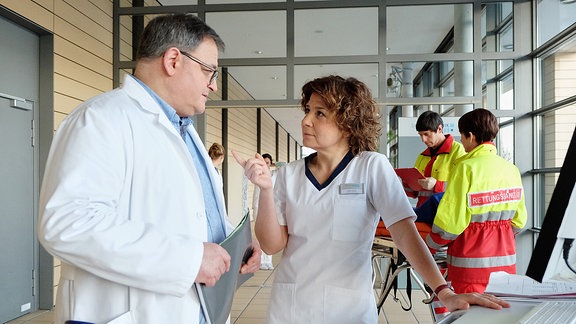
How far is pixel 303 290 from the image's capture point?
1553 mm

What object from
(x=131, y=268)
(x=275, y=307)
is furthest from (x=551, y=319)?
(x=275, y=307)

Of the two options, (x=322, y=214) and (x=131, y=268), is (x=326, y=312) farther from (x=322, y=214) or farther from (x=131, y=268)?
(x=131, y=268)

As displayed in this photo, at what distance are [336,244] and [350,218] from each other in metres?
0.10

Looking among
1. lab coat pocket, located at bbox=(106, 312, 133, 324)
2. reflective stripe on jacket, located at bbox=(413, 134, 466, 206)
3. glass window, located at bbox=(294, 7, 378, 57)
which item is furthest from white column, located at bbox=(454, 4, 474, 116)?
lab coat pocket, located at bbox=(106, 312, 133, 324)

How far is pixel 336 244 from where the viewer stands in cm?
156

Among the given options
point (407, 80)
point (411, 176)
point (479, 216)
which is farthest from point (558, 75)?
Result: point (479, 216)

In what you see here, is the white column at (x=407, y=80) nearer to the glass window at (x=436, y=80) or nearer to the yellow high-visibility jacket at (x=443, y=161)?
the glass window at (x=436, y=80)

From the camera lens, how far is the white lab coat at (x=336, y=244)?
60.1 inches

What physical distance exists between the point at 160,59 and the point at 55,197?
55 centimetres

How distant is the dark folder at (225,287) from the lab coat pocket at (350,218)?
30cm

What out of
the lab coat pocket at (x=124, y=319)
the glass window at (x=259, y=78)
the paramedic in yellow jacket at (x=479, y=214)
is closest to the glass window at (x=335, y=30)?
the glass window at (x=259, y=78)

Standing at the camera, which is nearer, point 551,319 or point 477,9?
point 551,319

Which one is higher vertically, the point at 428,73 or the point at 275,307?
the point at 428,73

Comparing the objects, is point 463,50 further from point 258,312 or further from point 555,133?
point 258,312
